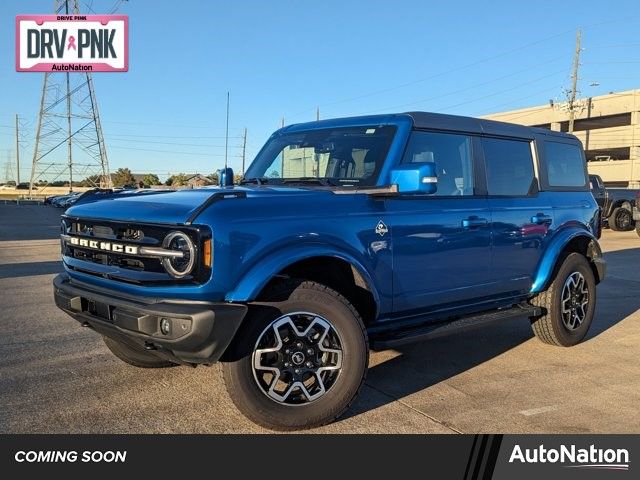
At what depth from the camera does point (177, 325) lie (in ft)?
10.2

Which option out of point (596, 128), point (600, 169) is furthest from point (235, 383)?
point (596, 128)

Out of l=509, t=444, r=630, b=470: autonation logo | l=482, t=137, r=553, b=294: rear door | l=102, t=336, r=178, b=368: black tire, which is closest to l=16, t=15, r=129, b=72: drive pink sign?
l=102, t=336, r=178, b=368: black tire

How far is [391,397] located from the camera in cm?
420

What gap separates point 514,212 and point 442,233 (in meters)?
1.09

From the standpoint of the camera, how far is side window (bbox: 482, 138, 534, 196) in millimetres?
5020

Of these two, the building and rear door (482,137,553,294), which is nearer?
rear door (482,137,553,294)

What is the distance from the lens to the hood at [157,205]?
3270 mm

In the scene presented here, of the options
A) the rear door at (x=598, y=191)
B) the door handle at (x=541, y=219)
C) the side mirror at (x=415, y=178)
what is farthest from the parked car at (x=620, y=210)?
the side mirror at (x=415, y=178)

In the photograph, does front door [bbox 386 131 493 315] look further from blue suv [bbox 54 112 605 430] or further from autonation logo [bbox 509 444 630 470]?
autonation logo [bbox 509 444 630 470]

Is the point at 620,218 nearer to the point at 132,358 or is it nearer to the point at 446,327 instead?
the point at 446,327

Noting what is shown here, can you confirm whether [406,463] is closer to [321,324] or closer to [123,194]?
[321,324]

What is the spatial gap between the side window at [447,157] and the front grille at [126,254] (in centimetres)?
184

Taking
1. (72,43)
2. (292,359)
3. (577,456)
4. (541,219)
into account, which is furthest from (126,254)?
(72,43)

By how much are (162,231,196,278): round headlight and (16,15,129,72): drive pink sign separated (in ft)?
78.4
